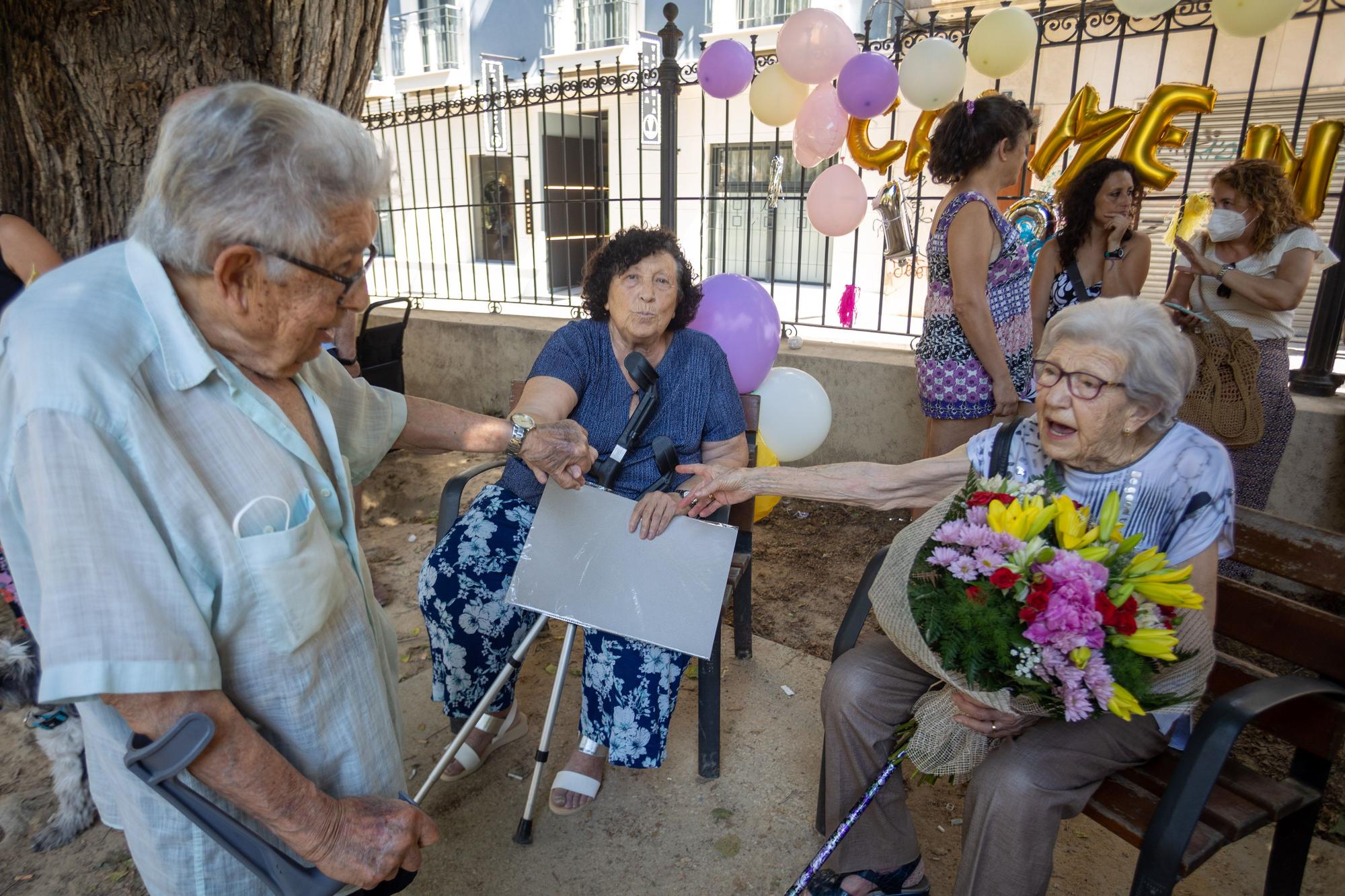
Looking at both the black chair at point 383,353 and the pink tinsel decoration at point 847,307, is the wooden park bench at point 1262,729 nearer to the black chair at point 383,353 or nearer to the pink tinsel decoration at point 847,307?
the black chair at point 383,353

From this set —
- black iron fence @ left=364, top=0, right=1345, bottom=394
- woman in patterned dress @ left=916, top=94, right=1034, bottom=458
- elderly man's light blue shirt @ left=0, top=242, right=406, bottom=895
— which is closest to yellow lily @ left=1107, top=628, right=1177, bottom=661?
elderly man's light blue shirt @ left=0, top=242, right=406, bottom=895

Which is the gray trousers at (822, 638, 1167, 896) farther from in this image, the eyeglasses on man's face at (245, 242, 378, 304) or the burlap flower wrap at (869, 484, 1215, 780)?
the eyeglasses on man's face at (245, 242, 378, 304)

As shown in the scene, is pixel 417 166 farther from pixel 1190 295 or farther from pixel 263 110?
pixel 263 110

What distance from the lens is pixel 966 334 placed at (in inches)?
124

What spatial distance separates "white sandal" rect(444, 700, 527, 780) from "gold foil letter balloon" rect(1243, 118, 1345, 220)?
13.6 ft

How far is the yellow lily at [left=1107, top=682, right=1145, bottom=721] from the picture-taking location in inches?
54.7

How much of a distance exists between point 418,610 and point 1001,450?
8.82ft

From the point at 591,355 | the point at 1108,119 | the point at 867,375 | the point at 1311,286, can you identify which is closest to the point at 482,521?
the point at 591,355

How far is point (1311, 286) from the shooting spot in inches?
301

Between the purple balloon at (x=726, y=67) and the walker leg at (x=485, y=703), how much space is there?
3792 mm

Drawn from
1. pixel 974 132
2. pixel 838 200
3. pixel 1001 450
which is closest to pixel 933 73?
pixel 838 200

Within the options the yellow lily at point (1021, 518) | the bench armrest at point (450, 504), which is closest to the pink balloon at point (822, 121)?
the bench armrest at point (450, 504)

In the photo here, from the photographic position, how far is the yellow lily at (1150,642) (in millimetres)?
1396

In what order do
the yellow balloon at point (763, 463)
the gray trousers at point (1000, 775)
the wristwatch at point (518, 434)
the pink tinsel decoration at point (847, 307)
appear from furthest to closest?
the pink tinsel decoration at point (847, 307), the yellow balloon at point (763, 463), the wristwatch at point (518, 434), the gray trousers at point (1000, 775)
